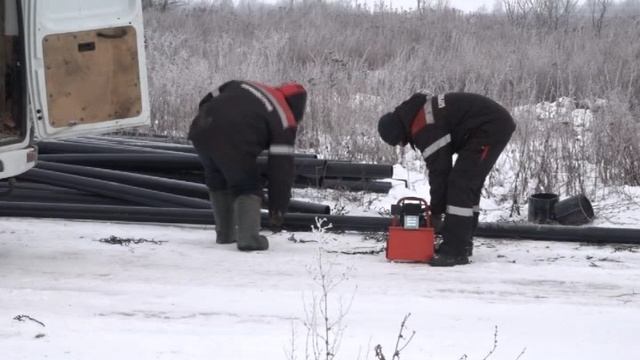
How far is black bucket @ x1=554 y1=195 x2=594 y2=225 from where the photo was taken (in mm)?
7664

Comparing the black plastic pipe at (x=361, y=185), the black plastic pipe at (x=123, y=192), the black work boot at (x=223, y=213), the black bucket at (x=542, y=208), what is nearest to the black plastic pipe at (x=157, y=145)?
the black plastic pipe at (x=361, y=185)

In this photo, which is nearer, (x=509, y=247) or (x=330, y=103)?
(x=509, y=247)

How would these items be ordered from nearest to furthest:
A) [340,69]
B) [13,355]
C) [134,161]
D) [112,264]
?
1. [13,355]
2. [112,264]
3. [134,161]
4. [340,69]

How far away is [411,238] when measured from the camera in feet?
21.7

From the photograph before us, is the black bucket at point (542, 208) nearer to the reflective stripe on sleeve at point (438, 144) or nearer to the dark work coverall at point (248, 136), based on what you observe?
the reflective stripe on sleeve at point (438, 144)

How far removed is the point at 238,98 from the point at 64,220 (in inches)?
88.7

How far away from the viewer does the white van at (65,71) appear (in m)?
6.31

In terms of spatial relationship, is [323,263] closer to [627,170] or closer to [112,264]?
[112,264]

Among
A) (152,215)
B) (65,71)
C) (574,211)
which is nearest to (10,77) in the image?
(65,71)

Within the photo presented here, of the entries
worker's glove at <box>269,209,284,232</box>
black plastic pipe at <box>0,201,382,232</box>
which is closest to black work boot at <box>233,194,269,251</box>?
worker's glove at <box>269,209,284,232</box>

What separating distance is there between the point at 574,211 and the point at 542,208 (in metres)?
0.30

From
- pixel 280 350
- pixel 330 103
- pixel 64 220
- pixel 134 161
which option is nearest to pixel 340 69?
pixel 330 103

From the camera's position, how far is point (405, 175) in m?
9.29

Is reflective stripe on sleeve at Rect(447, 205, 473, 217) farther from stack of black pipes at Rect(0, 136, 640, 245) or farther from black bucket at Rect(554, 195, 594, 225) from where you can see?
black bucket at Rect(554, 195, 594, 225)
